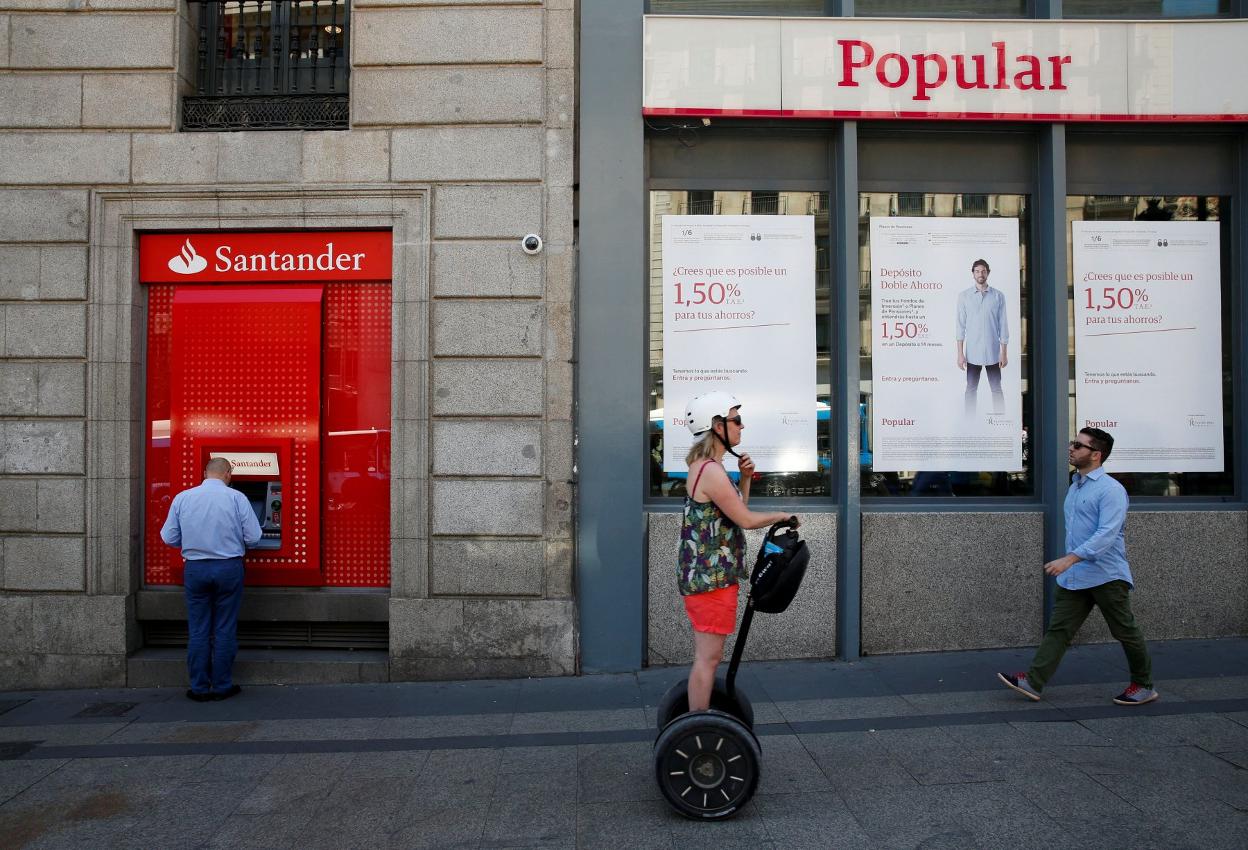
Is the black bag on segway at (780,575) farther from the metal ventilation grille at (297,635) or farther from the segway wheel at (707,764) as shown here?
the metal ventilation grille at (297,635)

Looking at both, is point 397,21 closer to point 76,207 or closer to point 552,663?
point 76,207

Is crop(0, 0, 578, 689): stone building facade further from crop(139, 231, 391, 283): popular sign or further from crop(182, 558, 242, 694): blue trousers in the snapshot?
crop(182, 558, 242, 694): blue trousers

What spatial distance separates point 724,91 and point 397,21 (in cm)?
276

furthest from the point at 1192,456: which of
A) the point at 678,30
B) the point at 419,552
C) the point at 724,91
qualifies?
the point at 419,552

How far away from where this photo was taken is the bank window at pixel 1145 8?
25.8ft

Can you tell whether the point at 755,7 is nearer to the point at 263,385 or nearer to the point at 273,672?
the point at 263,385

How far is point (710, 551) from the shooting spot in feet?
14.6

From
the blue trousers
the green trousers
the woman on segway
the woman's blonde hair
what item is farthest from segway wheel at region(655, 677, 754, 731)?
the blue trousers

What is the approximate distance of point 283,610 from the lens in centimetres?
740

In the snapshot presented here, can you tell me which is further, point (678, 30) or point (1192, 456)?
point (1192, 456)

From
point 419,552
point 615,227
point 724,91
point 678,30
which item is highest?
point 678,30

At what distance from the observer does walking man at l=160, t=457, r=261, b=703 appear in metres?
6.68

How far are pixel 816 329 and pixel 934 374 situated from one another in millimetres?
1104

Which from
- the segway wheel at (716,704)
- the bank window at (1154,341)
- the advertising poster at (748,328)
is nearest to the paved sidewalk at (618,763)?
the segway wheel at (716,704)
